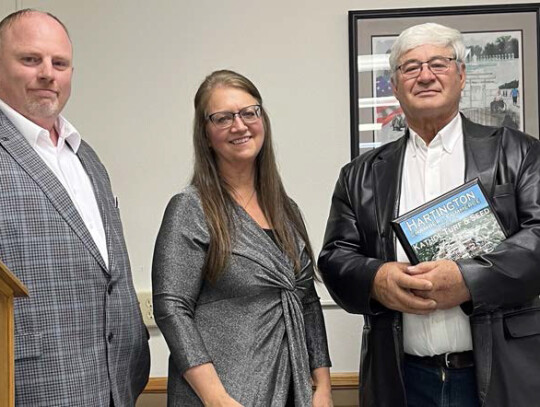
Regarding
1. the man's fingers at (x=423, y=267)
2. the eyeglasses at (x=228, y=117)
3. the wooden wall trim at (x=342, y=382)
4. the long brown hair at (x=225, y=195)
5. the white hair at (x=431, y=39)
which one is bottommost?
the wooden wall trim at (x=342, y=382)

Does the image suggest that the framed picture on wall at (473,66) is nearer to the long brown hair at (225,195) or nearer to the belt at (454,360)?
the long brown hair at (225,195)

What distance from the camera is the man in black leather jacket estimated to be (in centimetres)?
198

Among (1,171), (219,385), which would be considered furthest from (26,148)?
(219,385)

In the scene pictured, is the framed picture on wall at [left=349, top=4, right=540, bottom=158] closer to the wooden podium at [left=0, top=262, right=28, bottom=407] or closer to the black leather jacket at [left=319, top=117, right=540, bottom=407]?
the black leather jacket at [left=319, top=117, right=540, bottom=407]

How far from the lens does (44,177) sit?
1883mm

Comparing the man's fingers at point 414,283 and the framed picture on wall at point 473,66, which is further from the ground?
the framed picture on wall at point 473,66

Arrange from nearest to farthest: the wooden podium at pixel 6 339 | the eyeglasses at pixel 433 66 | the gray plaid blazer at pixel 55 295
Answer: the wooden podium at pixel 6 339 → the gray plaid blazer at pixel 55 295 → the eyeglasses at pixel 433 66

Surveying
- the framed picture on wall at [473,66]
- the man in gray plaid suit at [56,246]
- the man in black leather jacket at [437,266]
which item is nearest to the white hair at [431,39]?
the man in black leather jacket at [437,266]

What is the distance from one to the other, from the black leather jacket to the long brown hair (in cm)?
12

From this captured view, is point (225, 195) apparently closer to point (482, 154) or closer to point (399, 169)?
point (399, 169)

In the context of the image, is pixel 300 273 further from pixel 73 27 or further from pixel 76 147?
pixel 73 27

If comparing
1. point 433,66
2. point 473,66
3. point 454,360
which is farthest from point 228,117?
point 473,66

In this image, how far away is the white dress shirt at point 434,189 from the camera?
2057 millimetres

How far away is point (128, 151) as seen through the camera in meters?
3.01
